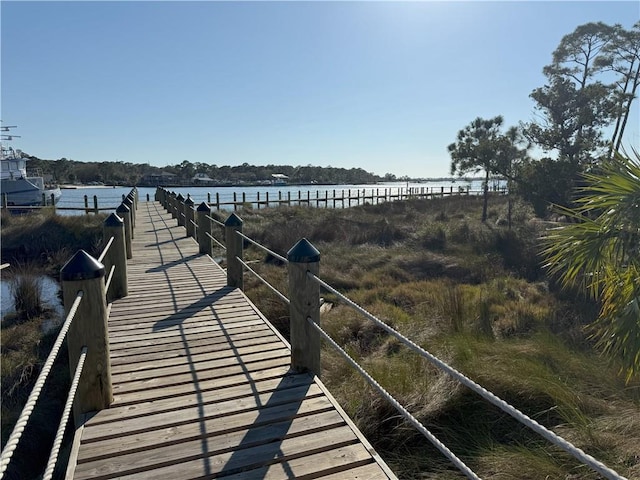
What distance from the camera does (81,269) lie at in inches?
124

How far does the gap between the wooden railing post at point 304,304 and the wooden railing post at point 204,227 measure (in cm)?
641

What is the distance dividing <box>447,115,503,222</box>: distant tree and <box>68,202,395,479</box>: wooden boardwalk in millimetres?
24250

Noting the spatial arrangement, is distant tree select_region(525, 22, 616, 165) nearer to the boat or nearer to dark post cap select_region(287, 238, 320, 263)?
dark post cap select_region(287, 238, 320, 263)

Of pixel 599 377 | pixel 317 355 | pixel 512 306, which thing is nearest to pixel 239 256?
pixel 317 355

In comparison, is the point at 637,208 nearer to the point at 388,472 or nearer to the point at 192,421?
the point at 388,472

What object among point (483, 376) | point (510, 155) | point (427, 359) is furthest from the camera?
point (510, 155)

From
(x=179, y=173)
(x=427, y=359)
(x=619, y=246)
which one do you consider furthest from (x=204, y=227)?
(x=179, y=173)

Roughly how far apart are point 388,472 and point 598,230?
119 inches

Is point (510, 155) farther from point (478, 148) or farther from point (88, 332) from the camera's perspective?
point (88, 332)

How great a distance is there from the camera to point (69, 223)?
67.7ft

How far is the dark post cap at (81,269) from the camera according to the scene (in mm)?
3092

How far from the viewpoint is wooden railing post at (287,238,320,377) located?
3.84 m

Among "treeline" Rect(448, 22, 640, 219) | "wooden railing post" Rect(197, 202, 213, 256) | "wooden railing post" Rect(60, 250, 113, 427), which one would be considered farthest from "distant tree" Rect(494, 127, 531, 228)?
"wooden railing post" Rect(60, 250, 113, 427)

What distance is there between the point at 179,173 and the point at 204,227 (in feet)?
374
